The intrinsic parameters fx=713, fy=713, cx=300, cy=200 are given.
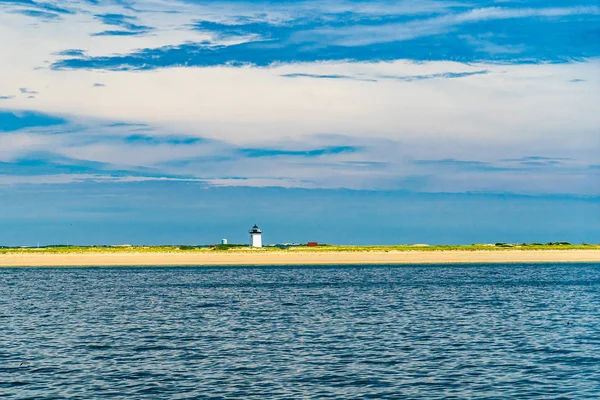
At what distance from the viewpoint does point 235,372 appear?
1071 inches

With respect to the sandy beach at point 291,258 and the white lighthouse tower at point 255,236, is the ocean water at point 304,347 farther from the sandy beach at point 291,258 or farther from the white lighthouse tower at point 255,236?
the white lighthouse tower at point 255,236

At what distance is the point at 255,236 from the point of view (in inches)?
6220

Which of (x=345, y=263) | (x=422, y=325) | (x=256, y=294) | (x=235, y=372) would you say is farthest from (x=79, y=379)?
(x=345, y=263)

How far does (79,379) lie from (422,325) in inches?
793

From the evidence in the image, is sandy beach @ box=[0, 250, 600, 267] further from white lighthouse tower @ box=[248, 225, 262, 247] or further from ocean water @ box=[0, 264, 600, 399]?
ocean water @ box=[0, 264, 600, 399]

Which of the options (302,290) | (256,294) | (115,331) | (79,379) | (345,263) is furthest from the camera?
(345,263)

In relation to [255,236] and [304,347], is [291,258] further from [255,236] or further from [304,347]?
[304,347]

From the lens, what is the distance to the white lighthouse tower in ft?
513

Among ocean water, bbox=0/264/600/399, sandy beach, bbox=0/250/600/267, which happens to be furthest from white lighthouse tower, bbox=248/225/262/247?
ocean water, bbox=0/264/600/399

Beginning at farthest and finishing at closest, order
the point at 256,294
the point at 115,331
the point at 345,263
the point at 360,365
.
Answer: the point at 345,263
the point at 256,294
the point at 115,331
the point at 360,365

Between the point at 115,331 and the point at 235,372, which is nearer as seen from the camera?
the point at 235,372

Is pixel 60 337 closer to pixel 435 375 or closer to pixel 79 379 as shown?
pixel 79 379

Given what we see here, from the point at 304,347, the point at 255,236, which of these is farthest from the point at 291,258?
the point at 304,347

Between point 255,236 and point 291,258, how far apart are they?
22.0m
